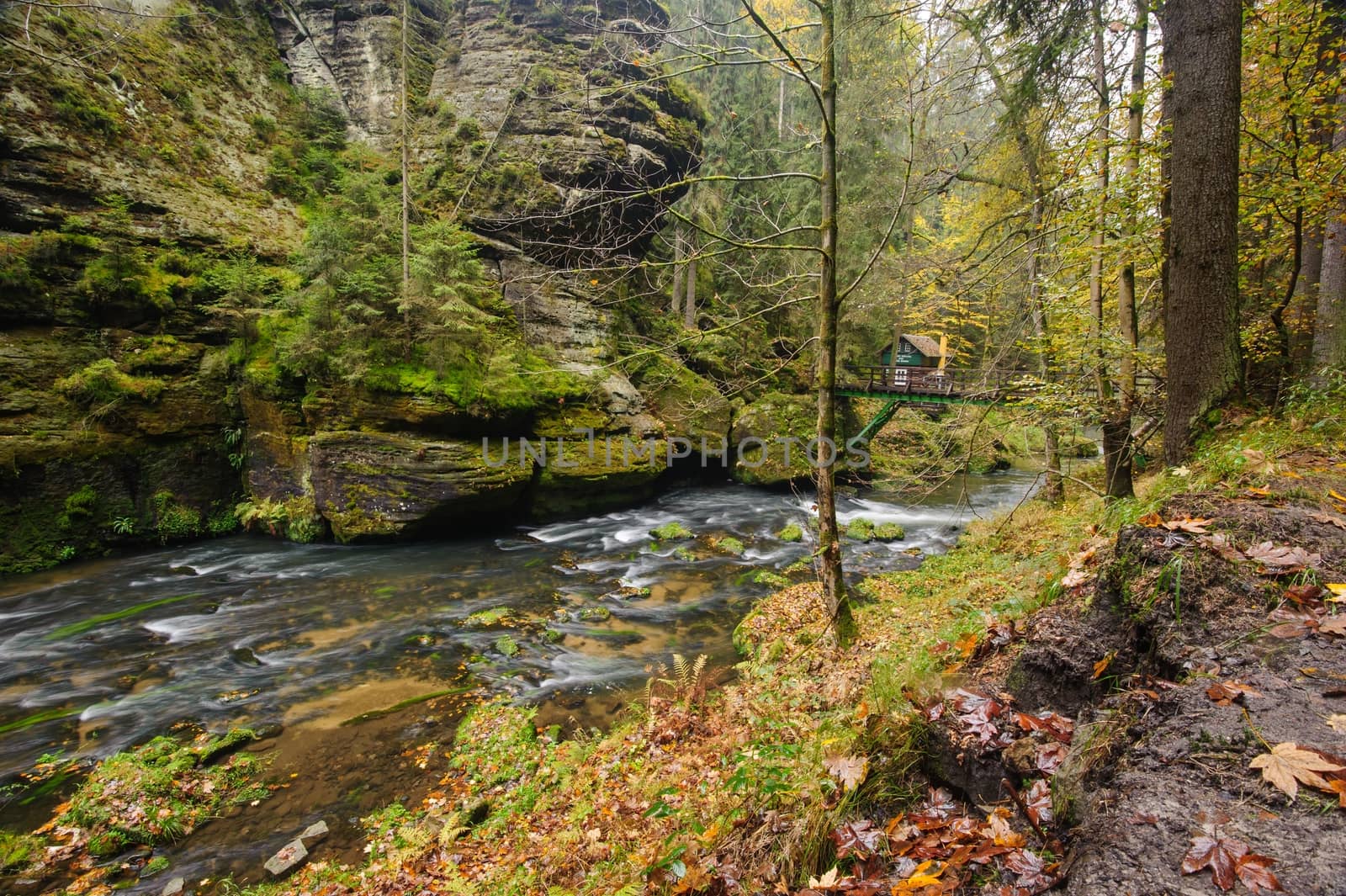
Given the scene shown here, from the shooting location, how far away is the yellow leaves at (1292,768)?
4.20 ft

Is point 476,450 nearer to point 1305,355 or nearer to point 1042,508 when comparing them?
point 1042,508

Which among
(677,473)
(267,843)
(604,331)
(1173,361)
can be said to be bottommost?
(267,843)

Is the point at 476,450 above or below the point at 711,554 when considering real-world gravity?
above

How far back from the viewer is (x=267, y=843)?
428 centimetres

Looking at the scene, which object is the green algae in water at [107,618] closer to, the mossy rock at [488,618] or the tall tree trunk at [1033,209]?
the mossy rock at [488,618]

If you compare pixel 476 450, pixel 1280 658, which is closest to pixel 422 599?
pixel 476 450

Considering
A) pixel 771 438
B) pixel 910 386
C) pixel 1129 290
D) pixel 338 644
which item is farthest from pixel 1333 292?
pixel 771 438

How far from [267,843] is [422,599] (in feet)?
17.2

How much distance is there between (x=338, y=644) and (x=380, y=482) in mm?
4805

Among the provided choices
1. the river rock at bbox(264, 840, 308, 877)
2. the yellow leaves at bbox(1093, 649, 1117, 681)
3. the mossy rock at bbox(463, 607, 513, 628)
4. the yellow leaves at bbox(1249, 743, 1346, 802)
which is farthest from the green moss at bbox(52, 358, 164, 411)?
the yellow leaves at bbox(1249, 743, 1346, 802)

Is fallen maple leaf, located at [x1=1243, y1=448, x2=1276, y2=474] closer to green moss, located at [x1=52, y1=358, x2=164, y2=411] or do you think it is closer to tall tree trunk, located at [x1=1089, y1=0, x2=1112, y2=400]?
tall tree trunk, located at [x1=1089, y1=0, x2=1112, y2=400]

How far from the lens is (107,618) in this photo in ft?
27.7

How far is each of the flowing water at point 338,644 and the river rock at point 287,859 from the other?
5.6 inches

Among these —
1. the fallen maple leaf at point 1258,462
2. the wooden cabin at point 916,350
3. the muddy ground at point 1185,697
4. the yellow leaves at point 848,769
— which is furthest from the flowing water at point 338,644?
the wooden cabin at point 916,350
